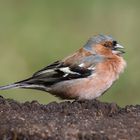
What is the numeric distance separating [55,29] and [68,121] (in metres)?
9.26

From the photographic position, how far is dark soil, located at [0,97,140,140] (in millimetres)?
8211

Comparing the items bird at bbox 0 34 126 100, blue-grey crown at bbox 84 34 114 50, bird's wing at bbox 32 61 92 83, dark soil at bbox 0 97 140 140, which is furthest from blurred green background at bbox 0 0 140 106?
dark soil at bbox 0 97 140 140

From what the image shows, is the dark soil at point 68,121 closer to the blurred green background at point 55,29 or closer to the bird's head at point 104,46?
the bird's head at point 104,46

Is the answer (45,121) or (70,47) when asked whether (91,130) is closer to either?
(45,121)

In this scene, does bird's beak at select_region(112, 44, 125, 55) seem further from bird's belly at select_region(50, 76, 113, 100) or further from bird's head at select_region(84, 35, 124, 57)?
bird's belly at select_region(50, 76, 113, 100)

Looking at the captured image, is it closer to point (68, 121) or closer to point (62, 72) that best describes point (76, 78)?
point (62, 72)

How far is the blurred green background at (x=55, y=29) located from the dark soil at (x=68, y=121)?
20.8 ft

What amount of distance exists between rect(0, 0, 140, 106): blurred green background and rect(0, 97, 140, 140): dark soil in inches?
250

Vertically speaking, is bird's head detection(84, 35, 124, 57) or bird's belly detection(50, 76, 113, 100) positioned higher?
bird's head detection(84, 35, 124, 57)

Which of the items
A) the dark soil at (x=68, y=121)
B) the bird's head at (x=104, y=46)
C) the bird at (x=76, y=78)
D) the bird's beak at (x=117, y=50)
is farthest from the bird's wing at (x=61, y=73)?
the dark soil at (x=68, y=121)

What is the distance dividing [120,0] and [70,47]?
7.54ft

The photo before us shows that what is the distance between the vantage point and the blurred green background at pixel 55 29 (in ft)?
54.2

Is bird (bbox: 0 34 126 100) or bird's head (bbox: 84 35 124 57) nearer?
bird (bbox: 0 34 126 100)

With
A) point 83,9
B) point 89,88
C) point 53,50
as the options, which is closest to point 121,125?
point 89,88
